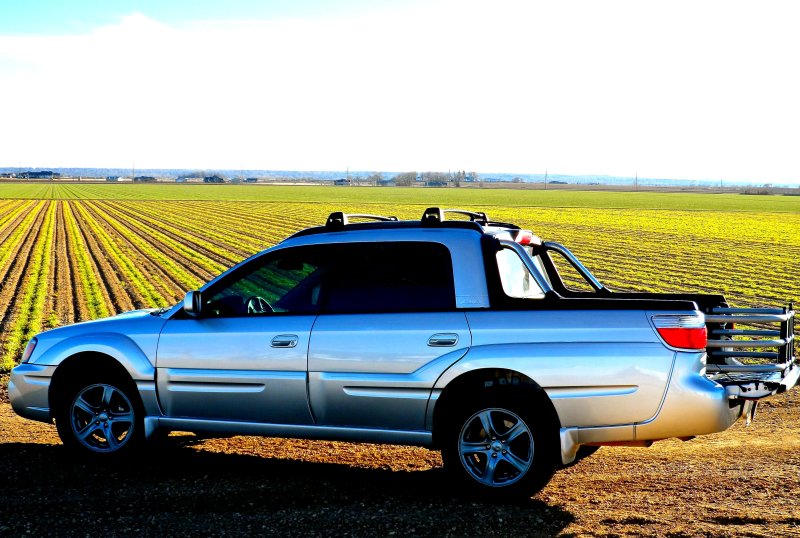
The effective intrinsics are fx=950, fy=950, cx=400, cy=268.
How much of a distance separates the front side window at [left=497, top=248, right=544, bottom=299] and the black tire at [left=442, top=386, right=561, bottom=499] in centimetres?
69

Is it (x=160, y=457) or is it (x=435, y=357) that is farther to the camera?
(x=160, y=457)

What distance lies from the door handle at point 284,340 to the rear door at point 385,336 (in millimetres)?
146

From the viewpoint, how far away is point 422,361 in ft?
19.3

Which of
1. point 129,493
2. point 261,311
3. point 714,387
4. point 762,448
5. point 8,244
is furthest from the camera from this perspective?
point 8,244

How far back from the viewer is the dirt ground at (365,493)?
5.30 metres

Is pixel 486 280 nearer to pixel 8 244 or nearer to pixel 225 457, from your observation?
pixel 225 457

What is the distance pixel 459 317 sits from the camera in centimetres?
588

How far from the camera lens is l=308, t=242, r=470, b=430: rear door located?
5.90 meters

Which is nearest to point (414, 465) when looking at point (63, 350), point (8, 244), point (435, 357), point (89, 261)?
point (435, 357)

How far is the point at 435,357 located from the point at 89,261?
884 inches

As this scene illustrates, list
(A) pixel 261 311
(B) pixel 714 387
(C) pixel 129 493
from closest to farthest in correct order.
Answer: (B) pixel 714 387
(C) pixel 129 493
(A) pixel 261 311

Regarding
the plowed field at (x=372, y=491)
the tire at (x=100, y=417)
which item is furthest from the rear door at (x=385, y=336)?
the tire at (x=100, y=417)

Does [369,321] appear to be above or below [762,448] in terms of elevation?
above

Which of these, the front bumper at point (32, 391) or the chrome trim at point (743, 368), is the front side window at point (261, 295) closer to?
the front bumper at point (32, 391)
